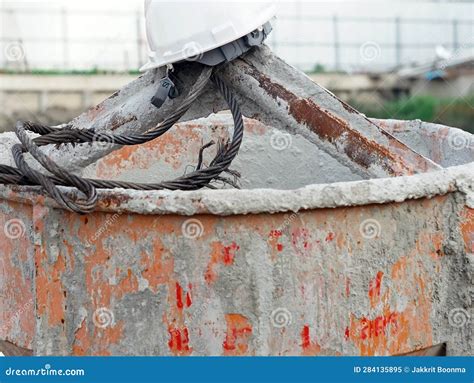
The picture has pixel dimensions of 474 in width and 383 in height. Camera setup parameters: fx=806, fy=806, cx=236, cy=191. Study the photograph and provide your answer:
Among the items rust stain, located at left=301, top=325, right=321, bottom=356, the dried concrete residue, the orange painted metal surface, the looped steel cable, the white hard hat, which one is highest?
the white hard hat

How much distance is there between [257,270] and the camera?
2.38m

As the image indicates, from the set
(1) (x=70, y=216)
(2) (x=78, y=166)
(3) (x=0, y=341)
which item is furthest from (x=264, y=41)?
(3) (x=0, y=341)

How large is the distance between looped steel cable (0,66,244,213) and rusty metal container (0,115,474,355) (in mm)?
71

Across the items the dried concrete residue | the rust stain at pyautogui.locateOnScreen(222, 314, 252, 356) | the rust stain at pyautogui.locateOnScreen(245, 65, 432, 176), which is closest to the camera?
the dried concrete residue

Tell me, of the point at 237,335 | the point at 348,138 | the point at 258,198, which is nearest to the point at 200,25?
the point at 348,138

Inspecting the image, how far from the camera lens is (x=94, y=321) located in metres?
2.49

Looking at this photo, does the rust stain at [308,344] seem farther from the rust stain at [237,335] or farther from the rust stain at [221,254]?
the rust stain at [221,254]

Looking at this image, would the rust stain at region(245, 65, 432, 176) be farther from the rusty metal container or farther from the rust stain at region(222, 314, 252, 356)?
the rust stain at region(222, 314, 252, 356)

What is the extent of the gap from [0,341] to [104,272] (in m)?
0.68

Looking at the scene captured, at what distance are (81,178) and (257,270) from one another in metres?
0.59

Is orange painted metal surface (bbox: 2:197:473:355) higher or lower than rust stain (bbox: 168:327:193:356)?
higher

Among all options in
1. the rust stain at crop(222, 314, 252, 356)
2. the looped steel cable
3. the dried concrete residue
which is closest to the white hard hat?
the looped steel cable

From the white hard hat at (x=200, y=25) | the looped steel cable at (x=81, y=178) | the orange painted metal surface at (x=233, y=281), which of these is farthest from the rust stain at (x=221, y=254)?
the white hard hat at (x=200, y=25)

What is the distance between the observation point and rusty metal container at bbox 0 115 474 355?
237 centimetres
